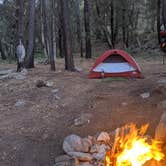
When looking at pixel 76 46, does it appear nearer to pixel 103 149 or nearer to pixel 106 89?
pixel 106 89

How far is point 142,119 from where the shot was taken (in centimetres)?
510

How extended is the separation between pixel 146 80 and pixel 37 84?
8.90 ft

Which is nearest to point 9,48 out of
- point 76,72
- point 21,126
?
point 76,72

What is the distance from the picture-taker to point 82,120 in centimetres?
531

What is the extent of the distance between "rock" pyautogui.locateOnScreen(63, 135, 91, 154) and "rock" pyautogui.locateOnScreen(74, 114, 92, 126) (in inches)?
24.2

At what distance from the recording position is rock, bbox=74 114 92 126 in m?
5.23

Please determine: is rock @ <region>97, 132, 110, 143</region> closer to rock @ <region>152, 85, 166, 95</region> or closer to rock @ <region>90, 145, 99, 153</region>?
rock @ <region>90, 145, 99, 153</region>

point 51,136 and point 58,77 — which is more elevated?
point 58,77

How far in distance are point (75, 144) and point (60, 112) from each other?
1486mm

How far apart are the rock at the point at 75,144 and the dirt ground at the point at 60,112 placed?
17cm

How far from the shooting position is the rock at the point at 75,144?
4488mm

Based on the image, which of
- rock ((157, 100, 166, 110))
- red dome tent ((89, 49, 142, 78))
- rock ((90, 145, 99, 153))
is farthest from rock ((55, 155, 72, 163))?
red dome tent ((89, 49, 142, 78))

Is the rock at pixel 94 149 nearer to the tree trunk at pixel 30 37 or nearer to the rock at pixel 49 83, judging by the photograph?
the rock at pixel 49 83

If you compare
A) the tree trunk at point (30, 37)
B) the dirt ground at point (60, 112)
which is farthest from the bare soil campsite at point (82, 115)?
the tree trunk at point (30, 37)
